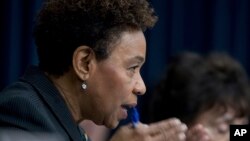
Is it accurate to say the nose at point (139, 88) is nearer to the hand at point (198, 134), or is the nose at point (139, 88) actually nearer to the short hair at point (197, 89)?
the hand at point (198, 134)

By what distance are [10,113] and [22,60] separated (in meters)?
1.40

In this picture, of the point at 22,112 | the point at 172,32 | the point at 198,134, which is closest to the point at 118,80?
the point at 22,112

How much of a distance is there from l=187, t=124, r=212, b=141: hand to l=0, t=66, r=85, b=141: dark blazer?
0.44m

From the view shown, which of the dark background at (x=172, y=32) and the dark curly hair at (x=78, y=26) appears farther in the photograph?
the dark background at (x=172, y=32)

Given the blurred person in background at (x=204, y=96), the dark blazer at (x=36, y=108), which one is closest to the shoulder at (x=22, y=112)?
the dark blazer at (x=36, y=108)

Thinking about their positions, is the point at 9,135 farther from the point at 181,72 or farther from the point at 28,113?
the point at 181,72

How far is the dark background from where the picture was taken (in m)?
3.11

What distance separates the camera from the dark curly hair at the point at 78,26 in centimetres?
190

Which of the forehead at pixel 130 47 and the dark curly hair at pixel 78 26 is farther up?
the dark curly hair at pixel 78 26

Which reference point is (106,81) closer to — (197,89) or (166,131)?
(166,131)

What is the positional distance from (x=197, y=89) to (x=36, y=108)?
30.8 inches

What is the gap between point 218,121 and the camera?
7.85 feet

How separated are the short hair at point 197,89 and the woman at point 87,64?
1.45 ft

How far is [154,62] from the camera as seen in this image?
329cm
